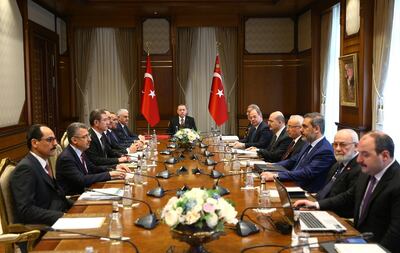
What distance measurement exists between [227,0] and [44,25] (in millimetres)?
3496

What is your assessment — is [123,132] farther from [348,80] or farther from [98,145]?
[348,80]

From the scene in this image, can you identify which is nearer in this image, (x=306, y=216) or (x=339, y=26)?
(x=306, y=216)

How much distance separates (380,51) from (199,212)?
5318 mm

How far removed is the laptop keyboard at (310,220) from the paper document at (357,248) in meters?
0.39

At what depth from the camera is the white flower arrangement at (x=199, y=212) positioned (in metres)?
→ 2.02

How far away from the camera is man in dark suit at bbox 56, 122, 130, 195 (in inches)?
167

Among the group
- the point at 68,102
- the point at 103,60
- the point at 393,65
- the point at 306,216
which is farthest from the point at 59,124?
the point at 306,216

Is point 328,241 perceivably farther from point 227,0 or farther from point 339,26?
point 227,0

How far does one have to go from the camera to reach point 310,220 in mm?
2838

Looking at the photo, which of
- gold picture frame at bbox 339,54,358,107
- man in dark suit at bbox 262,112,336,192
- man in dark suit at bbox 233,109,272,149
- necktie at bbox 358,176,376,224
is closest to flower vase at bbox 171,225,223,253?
necktie at bbox 358,176,376,224

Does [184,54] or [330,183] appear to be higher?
[184,54]

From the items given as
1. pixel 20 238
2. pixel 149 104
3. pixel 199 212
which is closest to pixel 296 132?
pixel 20 238

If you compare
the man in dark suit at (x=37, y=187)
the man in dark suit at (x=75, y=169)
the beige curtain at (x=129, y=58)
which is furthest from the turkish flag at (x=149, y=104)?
the man in dark suit at (x=37, y=187)

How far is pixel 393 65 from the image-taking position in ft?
20.9
